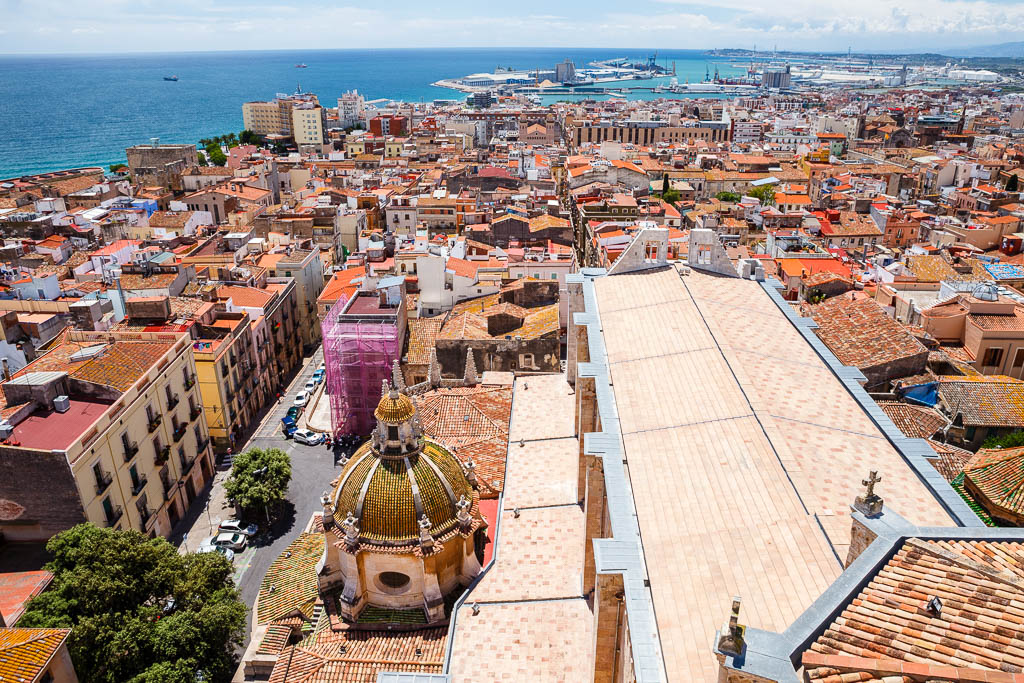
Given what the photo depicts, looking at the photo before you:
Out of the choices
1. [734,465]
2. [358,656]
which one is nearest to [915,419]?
[734,465]

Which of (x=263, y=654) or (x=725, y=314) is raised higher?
(x=725, y=314)

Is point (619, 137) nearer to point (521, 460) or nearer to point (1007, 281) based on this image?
point (1007, 281)

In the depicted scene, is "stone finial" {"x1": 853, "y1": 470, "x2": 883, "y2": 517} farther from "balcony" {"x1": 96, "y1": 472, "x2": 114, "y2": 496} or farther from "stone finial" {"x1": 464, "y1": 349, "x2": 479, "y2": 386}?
"balcony" {"x1": 96, "y1": 472, "x2": 114, "y2": 496}

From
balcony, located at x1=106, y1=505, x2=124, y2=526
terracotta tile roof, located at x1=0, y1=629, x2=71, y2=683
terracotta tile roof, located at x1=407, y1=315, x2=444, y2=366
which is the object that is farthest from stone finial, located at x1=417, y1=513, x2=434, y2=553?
terracotta tile roof, located at x1=407, y1=315, x2=444, y2=366

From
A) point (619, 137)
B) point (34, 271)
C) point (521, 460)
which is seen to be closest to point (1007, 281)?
point (521, 460)

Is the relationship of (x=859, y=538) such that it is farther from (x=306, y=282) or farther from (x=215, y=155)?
(x=215, y=155)

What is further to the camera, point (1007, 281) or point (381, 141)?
point (381, 141)

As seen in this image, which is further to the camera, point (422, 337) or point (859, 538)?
point (422, 337)
